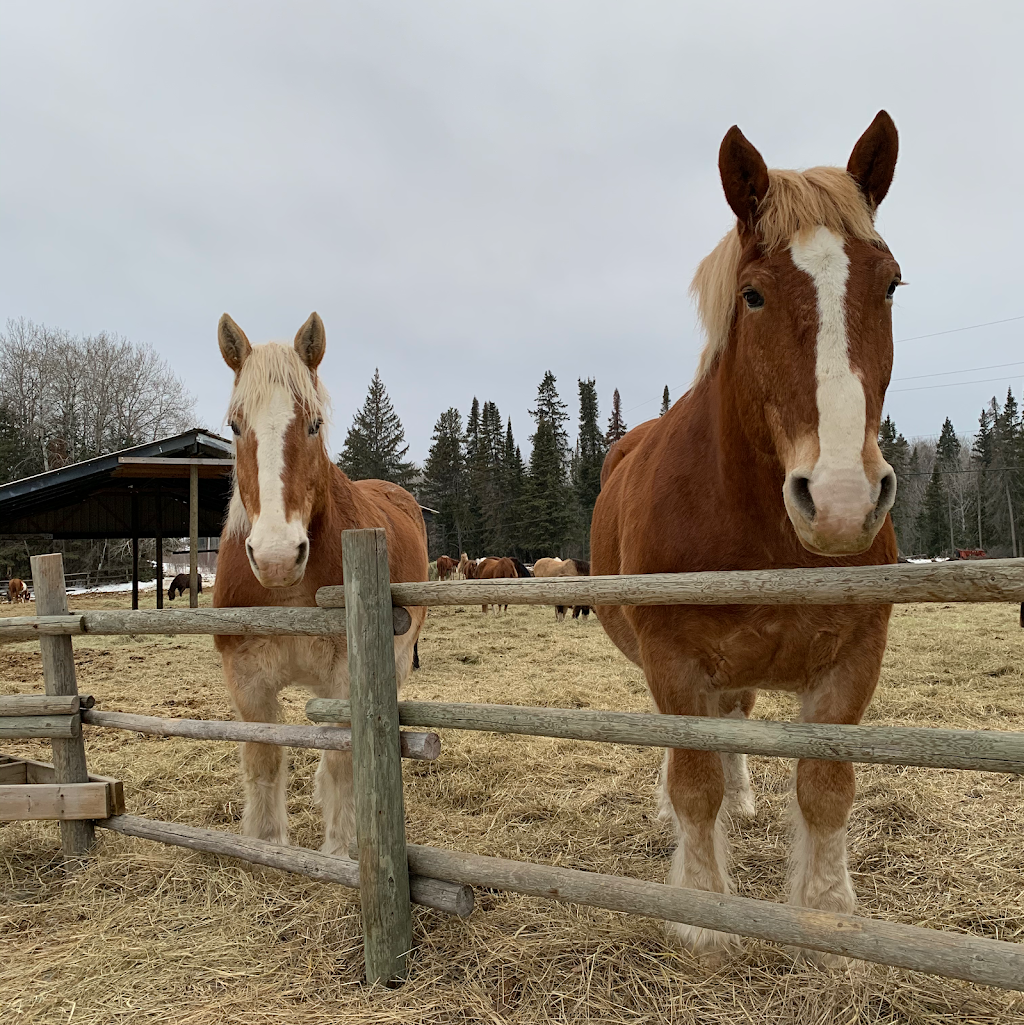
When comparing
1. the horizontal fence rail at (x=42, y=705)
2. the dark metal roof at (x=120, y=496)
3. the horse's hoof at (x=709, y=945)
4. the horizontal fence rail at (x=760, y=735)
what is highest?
the dark metal roof at (x=120, y=496)

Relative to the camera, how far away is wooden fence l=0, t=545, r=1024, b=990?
5.54 feet

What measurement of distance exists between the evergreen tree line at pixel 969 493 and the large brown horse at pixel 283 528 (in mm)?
45428

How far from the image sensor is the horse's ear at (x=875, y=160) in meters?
2.11

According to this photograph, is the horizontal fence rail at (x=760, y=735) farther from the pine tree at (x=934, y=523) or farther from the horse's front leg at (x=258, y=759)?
the pine tree at (x=934, y=523)

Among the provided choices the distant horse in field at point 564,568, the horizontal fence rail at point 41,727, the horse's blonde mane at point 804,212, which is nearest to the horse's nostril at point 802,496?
the horse's blonde mane at point 804,212

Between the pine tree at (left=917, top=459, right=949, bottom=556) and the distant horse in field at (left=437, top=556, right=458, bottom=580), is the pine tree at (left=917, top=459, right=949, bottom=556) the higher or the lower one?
the higher one

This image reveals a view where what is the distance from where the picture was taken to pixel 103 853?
3.35 m

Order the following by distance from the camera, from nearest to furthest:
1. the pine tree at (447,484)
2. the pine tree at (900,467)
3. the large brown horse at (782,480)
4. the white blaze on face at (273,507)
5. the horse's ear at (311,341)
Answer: the large brown horse at (782,480) < the white blaze on face at (273,507) < the horse's ear at (311,341) < the pine tree at (447,484) < the pine tree at (900,467)

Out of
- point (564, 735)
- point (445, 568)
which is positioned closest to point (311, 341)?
point (564, 735)

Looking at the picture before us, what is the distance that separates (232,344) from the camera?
3.28 metres

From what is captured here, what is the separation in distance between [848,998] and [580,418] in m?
54.1

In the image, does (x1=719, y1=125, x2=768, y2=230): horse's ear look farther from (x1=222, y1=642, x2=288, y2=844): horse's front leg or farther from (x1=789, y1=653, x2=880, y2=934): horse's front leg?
(x1=222, y1=642, x2=288, y2=844): horse's front leg

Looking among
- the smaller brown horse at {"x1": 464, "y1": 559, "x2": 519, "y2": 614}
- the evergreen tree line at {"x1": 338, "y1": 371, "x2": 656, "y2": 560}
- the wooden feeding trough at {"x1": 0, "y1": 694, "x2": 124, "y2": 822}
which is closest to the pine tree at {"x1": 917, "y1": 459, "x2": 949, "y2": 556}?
the evergreen tree line at {"x1": 338, "y1": 371, "x2": 656, "y2": 560}

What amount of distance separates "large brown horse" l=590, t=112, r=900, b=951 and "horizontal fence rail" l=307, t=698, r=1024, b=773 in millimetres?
375
